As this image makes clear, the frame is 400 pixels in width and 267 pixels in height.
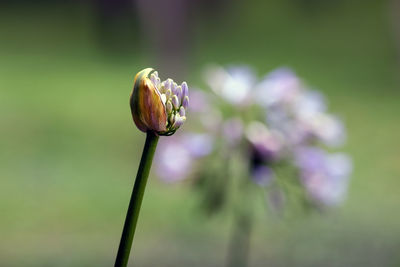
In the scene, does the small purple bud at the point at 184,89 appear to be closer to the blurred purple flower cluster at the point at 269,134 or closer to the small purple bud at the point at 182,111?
the small purple bud at the point at 182,111

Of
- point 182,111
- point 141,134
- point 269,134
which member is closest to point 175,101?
point 182,111

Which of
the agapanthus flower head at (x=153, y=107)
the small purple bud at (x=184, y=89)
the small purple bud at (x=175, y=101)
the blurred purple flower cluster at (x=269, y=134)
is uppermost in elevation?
the blurred purple flower cluster at (x=269, y=134)

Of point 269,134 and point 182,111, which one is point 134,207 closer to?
point 182,111

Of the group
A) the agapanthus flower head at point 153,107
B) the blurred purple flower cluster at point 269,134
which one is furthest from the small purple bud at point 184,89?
the blurred purple flower cluster at point 269,134

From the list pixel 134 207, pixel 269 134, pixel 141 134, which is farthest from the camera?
pixel 141 134

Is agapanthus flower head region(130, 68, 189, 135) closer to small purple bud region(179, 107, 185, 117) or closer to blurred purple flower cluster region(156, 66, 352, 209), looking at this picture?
small purple bud region(179, 107, 185, 117)

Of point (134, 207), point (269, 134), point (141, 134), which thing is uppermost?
point (141, 134)

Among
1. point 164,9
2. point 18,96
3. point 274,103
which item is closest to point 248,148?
point 274,103
